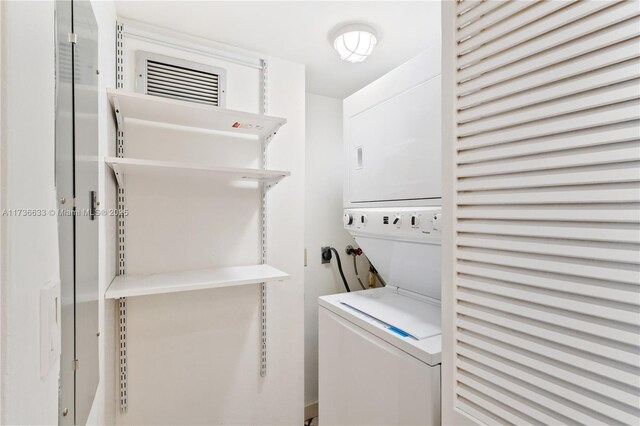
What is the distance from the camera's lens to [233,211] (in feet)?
5.97

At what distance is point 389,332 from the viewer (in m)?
1.27

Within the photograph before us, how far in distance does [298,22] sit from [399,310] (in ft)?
Answer: 5.16

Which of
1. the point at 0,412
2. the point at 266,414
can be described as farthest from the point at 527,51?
the point at 266,414

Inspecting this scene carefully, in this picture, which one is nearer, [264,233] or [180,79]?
[180,79]

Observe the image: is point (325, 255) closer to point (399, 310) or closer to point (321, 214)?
point (321, 214)

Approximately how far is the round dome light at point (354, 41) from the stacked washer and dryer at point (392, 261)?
0.67ft

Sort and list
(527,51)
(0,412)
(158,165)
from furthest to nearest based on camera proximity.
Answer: (158,165)
(527,51)
(0,412)

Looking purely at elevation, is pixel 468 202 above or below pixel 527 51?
below

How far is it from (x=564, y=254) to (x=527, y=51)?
0.45m

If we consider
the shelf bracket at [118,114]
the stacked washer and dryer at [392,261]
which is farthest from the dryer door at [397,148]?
the shelf bracket at [118,114]

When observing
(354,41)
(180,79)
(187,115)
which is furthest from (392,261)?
(180,79)

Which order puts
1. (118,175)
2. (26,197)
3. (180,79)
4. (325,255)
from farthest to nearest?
(325,255) → (180,79) → (118,175) → (26,197)

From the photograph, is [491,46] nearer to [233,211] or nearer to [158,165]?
[158,165]

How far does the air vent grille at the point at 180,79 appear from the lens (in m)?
1.59
